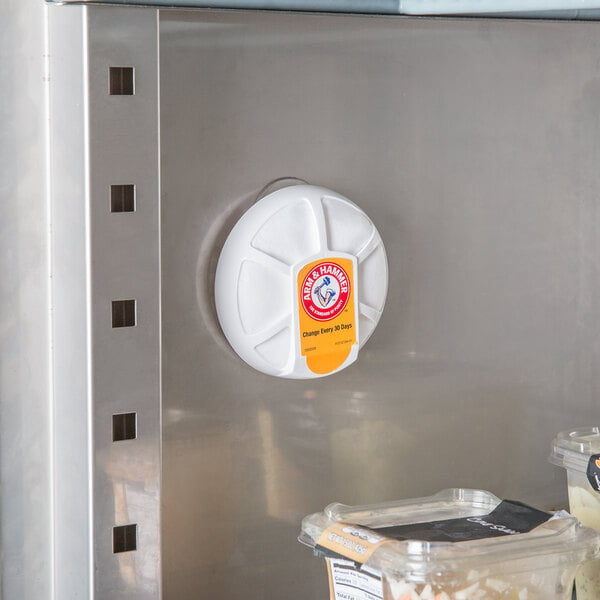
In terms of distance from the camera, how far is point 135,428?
818 mm

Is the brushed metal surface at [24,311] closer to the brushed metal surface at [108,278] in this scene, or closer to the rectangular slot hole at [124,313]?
the brushed metal surface at [108,278]

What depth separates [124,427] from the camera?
2.68 feet

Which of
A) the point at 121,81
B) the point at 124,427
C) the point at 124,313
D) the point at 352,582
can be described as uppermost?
the point at 121,81

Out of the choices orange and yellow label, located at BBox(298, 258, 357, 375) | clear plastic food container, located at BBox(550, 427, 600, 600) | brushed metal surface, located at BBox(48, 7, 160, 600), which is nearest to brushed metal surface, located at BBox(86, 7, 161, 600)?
brushed metal surface, located at BBox(48, 7, 160, 600)

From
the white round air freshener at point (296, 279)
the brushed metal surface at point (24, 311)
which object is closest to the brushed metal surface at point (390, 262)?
the white round air freshener at point (296, 279)

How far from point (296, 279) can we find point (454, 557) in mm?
279

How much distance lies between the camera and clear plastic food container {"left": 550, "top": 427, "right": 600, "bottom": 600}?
875 millimetres

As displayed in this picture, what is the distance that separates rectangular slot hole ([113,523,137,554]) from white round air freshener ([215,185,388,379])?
19 centimetres

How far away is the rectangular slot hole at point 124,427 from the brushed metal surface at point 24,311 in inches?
6.2

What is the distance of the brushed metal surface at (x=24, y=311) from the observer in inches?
34.9

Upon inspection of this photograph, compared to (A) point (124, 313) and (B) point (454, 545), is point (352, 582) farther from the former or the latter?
(A) point (124, 313)

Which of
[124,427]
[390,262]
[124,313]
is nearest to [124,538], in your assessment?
[124,427]

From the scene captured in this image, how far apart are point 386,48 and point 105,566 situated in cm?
56

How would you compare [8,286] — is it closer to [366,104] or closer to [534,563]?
[366,104]
